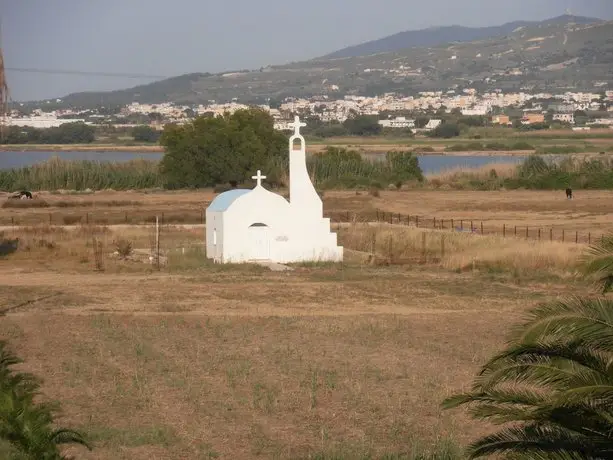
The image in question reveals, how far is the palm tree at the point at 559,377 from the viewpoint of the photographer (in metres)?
9.50

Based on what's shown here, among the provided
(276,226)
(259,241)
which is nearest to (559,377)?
(276,226)

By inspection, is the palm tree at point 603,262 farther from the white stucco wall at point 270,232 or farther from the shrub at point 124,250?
the shrub at point 124,250

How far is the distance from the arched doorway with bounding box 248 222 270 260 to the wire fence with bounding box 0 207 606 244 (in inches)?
Answer: 366

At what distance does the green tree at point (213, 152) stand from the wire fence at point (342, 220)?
15.1 meters

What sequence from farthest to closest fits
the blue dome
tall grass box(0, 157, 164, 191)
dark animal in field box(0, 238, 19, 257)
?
tall grass box(0, 157, 164, 191) → dark animal in field box(0, 238, 19, 257) → the blue dome

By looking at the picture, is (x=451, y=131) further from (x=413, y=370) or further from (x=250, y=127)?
(x=413, y=370)

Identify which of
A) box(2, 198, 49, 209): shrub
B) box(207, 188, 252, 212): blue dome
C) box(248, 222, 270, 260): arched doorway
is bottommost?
box(2, 198, 49, 209): shrub

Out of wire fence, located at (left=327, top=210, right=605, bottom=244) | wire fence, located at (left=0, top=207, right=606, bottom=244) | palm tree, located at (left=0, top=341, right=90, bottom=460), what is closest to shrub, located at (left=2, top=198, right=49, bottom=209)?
wire fence, located at (left=0, top=207, right=606, bottom=244)

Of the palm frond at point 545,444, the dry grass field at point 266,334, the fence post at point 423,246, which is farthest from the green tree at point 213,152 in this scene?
the palm frond at point 545,444

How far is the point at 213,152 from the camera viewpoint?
7244 cm

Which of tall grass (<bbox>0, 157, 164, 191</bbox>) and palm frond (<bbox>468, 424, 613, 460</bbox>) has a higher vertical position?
palm frond (<bbox>468, 424, 613, 460</bbox>)

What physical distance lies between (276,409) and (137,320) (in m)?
8.90

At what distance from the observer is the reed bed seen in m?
33.8

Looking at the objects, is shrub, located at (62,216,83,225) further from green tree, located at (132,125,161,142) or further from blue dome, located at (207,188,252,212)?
green tree, located at (132,125,161,142)
